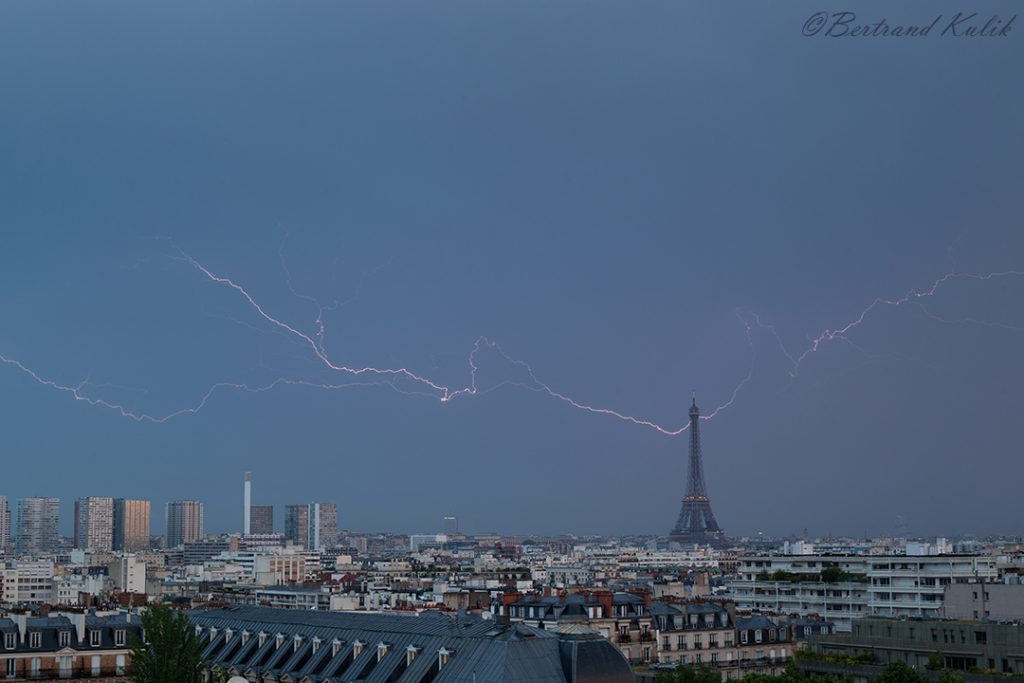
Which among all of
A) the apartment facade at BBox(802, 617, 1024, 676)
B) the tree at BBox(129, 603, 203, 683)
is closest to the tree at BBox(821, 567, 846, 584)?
the apartment facade at BBox(802, 617, 1024, 676)

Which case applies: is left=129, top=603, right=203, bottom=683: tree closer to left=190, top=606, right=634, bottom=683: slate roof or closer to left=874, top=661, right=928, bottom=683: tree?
left=190, top=606, right=634, bottom=683: slate roof

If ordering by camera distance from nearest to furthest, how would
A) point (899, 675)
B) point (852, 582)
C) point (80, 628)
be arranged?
1. point (899, 675)
2. point (80, 628)
3. point (852, 582)

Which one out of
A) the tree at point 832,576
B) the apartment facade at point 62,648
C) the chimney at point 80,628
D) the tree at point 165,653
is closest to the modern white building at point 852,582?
the tree at point 832,576

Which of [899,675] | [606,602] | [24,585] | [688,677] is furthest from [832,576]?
[24,585]

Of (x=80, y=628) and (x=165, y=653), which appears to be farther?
(x=80, y=628)

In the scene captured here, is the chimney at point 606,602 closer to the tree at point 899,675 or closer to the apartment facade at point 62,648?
the tree at point 899,675

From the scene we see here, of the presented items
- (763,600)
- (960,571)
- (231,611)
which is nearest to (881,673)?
(231,611)

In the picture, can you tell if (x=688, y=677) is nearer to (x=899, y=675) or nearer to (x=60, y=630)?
(x=899, y=675)

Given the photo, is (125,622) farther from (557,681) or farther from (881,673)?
(881,673)
